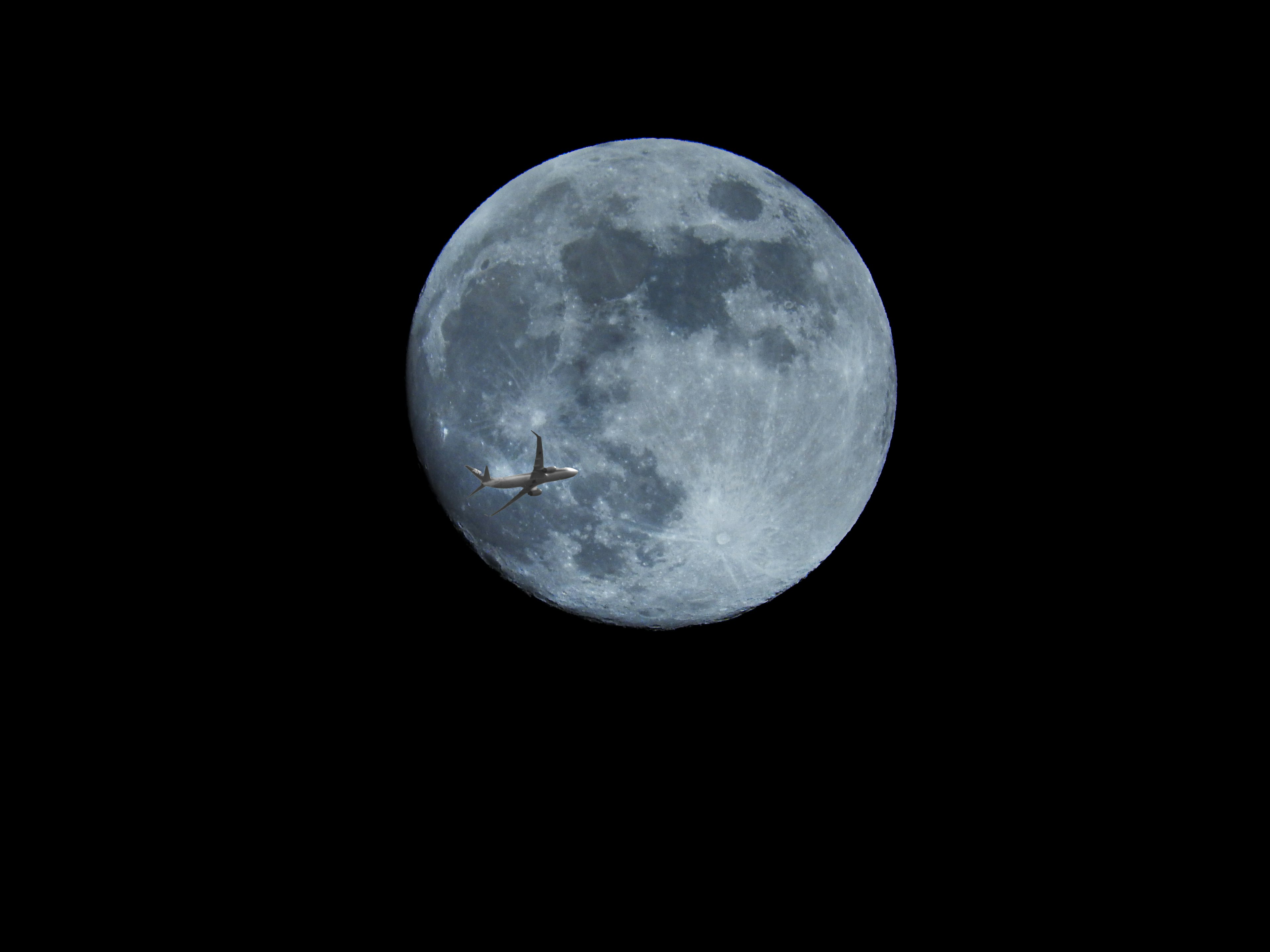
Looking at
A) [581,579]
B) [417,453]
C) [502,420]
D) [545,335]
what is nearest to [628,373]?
[545,335]

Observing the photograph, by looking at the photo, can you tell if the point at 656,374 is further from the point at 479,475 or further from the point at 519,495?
the point at 479,475

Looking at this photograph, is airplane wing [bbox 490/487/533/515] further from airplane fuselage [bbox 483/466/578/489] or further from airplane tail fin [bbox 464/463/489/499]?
airplane tail fin [bbox 464/463/489/499]

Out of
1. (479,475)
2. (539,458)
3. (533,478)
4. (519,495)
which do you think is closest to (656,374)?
(539,458)

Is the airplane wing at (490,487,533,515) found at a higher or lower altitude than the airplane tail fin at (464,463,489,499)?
lower

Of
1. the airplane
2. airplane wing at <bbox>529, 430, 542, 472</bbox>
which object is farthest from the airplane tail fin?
airplane wing at <bbox>529, 430, 542, 472</bbox>

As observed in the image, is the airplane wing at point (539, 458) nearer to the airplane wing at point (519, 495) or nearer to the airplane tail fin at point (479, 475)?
the airplane wing at point (519, 495)

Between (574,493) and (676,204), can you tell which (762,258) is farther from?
(574,493)
